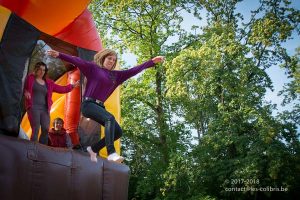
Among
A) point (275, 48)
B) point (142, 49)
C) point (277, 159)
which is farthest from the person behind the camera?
point (142, 49)

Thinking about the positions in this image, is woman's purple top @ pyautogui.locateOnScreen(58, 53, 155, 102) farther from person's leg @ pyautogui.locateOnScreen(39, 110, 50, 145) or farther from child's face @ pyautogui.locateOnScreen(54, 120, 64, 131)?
child's face @ pyautogui.locateOnScreen(54, 120, 64, 131)

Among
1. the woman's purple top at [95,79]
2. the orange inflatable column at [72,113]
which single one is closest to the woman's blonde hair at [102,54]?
the woman's purple top at [95,79]

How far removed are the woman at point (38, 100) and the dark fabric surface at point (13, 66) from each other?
1.18ft

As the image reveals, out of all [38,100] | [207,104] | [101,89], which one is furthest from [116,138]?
[207,104]

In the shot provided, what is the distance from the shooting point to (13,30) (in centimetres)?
388

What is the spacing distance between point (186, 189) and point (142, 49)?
608cm

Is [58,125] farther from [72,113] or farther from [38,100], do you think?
[38,100]

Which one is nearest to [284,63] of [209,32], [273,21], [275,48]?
[275,48]

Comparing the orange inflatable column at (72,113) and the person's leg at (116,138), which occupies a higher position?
the orange inflatable column at (72,113)

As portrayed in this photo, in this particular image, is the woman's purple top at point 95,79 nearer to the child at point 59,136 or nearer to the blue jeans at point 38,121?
the blue jeans at point 38,121

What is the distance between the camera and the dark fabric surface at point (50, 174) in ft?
10.2

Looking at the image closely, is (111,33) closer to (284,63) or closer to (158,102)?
(158,102)

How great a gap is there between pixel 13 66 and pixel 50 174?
44.3 inches

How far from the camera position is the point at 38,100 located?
4289 mm
